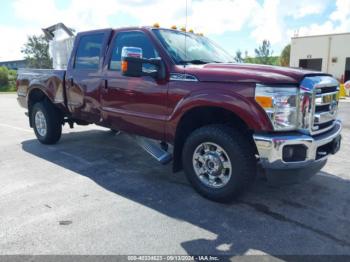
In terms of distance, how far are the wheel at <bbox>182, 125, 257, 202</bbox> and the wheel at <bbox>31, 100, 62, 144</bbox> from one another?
323 cm

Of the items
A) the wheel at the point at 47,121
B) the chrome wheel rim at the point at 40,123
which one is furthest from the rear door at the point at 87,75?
the chrome wheel rim at the point at 40,123

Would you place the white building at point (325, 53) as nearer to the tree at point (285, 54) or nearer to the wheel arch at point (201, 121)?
the tree at point (285, 54)

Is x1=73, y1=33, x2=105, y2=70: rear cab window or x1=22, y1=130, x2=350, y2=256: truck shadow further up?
x1=73, y1=33, x2=105, y2=70: rear cab window

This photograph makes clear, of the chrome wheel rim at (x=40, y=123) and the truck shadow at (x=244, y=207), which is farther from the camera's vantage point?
the chrome wheel rim at (x=40, y=123)

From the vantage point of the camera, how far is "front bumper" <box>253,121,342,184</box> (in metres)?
3.12

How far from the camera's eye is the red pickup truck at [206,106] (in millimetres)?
3168

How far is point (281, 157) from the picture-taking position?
3.14m

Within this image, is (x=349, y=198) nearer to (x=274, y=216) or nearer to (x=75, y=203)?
(x=274, y=216)

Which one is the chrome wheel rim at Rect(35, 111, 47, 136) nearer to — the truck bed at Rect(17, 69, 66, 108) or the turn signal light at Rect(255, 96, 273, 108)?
the truck bed at Rect(17, 69, 66, 108)

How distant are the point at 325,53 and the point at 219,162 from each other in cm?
3087

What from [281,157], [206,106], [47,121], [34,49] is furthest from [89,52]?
[34,49]

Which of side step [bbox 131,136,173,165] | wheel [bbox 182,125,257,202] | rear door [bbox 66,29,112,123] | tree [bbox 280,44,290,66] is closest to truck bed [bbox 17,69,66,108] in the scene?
rear door [bbox 66,29,112,123]

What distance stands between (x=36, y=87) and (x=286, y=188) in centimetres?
Result: 467

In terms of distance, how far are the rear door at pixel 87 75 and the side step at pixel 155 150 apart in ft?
3.08
